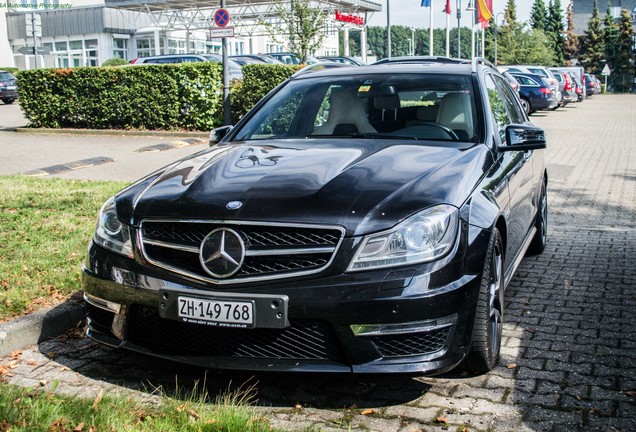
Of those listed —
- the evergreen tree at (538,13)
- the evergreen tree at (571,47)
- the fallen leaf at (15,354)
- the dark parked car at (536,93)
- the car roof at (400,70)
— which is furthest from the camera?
the evergreen tree at (538,13)

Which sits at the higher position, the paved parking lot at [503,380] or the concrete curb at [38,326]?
the concrete curb at [38,326]

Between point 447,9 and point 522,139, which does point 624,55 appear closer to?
point 447,9

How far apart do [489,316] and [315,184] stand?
1.09 meters

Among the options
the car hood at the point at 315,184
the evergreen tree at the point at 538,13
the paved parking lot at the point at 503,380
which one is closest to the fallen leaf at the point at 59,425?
the paved parking lot at the point at 503,380

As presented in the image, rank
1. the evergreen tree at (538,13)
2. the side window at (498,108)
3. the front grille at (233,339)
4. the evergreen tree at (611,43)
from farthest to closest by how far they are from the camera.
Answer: the evergreen tree at (538,13) < the evergreen tree at (611,43) < the side window at (498,108) < the front grille at (233,339)

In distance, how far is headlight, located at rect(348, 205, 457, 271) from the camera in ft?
11.7

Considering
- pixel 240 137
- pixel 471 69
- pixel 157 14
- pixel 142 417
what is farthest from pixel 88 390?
pixel 157 14

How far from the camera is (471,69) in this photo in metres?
5.59

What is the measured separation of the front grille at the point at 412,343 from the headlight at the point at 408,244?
34cm

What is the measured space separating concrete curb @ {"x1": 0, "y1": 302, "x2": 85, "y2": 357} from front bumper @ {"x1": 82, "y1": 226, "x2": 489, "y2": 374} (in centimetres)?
112

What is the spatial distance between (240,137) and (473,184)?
74.5 inches

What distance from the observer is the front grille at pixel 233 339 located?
12.0 ft

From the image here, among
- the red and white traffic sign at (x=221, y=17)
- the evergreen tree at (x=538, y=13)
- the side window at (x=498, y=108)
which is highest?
the evergreen tree at (x=538, y=13)

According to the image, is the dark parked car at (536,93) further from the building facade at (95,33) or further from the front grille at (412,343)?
the front grille at (412,343)
